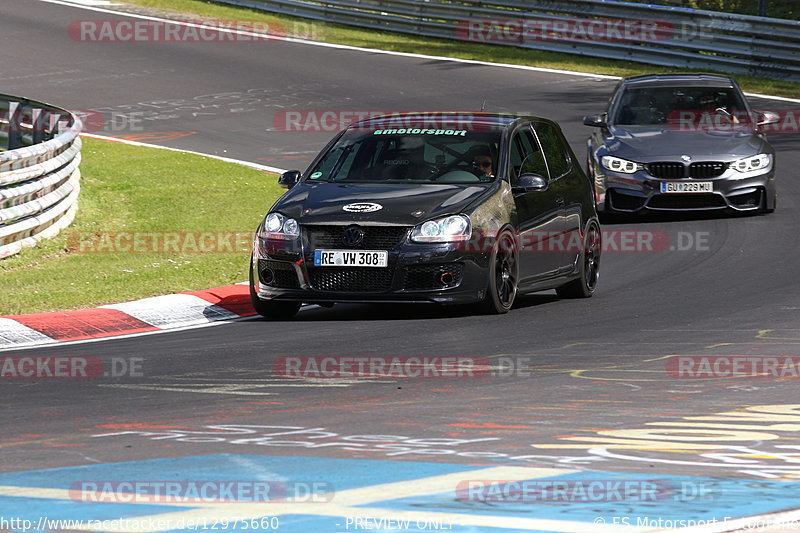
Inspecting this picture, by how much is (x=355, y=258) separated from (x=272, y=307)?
89 cm

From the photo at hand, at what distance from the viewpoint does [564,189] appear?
12648mm

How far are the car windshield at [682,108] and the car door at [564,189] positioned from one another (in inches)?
175

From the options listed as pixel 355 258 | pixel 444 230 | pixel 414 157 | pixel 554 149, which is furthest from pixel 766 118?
pixel 355 258

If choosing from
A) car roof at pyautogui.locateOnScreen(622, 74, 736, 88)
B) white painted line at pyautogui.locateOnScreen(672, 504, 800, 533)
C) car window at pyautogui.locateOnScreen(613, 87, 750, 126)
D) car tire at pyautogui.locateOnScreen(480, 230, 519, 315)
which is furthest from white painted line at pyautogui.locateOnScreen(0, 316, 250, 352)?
car roof at pyautogui.locateOnScreen(622, 74, 736, 88)

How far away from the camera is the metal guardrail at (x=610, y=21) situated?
28000mm

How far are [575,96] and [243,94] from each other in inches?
227

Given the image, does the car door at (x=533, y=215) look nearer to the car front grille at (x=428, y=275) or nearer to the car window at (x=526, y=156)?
the car window at (x=526, y=156)

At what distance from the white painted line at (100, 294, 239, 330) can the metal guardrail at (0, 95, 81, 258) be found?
2375mm

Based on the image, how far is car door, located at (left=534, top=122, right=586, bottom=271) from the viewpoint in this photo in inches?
491

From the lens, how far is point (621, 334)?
10.5m

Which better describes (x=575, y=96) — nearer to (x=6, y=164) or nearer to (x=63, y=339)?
(x=6, y=164)

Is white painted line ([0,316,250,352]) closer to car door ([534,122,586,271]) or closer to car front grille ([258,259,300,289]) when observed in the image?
car front grille ([258,259,300,289])

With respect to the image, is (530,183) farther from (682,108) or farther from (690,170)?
(682,108)

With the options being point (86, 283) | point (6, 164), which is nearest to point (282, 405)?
point (86, 283)
